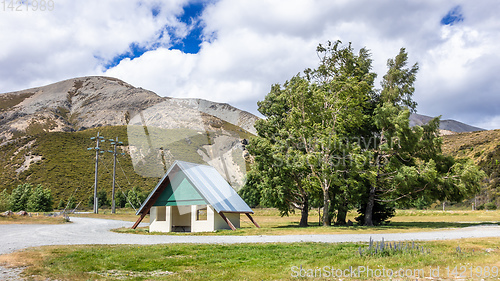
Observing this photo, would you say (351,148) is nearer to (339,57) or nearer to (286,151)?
(286,151)

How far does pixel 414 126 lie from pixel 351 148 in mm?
6194

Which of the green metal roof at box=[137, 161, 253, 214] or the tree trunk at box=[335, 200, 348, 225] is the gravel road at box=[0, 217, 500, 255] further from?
the tree trunk at box=[335, 200, 348, 225]

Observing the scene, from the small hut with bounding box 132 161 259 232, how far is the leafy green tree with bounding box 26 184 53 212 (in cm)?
4808

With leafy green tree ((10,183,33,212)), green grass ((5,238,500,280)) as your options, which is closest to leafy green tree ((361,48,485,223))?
green grass ((5,238,500,280))

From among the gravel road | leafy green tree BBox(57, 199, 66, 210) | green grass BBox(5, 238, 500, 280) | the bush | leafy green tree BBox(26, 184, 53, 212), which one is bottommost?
the bush

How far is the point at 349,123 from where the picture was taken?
30.7 metres

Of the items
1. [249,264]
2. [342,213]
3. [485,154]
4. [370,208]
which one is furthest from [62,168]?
[485,154]

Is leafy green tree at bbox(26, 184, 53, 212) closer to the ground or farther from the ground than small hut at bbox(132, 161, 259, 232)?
closer to the ground

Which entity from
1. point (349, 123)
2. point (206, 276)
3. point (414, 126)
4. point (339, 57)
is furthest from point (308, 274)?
point (339, 57)

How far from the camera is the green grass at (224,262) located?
342 inches

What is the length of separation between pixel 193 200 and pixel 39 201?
5286 centimetres

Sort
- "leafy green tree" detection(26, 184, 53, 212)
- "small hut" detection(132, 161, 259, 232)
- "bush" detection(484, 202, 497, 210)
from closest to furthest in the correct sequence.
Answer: "small hut" detection(132, 161, 259, 232)
"leafy green tree" detection(26, 184, 53, 212)
"bush" detection(484, 202, 497, 210)

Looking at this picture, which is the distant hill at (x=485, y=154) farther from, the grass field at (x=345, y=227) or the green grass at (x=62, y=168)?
the green grass at (x=62, y=168)

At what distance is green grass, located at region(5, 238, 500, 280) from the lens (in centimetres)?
868
